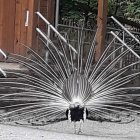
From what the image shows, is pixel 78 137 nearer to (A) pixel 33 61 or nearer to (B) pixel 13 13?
(A) pixel 33 61

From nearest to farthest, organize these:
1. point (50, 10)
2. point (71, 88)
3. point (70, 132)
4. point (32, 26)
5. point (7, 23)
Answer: point (71, 88) < point (70, 132) < point (32, 26) < point (7, 23) < point (50, 10)

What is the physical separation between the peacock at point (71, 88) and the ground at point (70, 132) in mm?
199

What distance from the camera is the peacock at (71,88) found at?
24.1 feet

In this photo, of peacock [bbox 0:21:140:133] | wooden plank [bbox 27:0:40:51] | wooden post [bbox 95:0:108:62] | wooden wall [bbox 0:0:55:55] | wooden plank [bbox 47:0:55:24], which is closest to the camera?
peacock [bbox 0:21:140:133]

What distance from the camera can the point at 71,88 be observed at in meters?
7.29

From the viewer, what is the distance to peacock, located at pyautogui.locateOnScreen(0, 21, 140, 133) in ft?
24.1

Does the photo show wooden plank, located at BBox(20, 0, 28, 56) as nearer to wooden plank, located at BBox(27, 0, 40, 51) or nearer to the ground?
wooden plank, located at BBox(27, 0, 40, 51)

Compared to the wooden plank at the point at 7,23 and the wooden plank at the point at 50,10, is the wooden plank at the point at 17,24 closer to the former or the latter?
the wooden plank at the point at 7,23

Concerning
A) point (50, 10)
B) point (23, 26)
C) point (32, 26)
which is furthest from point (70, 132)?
point (50, 10)

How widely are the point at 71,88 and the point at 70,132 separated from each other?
1084 mm

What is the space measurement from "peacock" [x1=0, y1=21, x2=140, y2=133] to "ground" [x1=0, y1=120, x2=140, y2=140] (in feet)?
0.65

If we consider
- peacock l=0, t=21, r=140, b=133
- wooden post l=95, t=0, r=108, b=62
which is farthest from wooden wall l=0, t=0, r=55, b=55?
peacock l=0, t=21, r=140, b=133

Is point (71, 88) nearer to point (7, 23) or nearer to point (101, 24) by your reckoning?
point (101, 24)

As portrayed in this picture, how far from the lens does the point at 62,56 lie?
7730 millimetres
